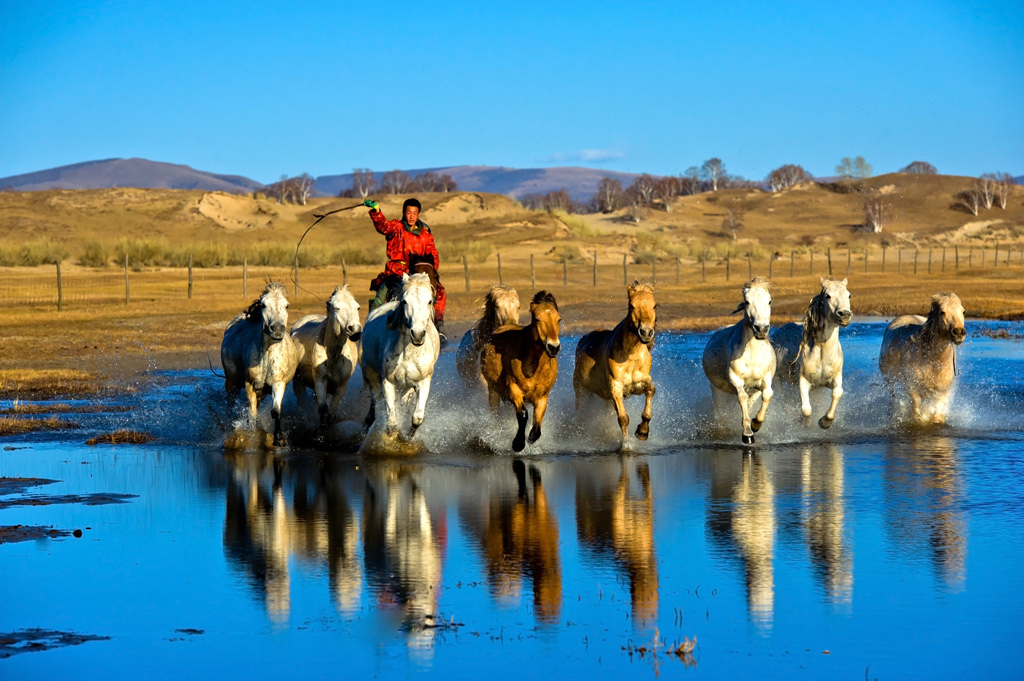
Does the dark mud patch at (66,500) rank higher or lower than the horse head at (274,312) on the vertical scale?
lower

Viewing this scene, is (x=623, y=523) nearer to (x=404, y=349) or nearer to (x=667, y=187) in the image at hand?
(x=404, y=349)

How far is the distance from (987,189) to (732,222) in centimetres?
2294

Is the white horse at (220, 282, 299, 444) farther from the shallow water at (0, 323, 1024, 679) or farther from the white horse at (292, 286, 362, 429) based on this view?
the shallow water at (0, 323, 1024, 679)

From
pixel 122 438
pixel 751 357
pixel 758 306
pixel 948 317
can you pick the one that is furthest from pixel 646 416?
pixel 122 438

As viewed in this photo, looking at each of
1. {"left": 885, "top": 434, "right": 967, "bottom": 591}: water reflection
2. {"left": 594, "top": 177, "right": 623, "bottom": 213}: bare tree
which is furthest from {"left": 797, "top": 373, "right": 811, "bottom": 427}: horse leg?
{"left": 594, "top": 177, "right": 623, "bottom": 213}: bare tree

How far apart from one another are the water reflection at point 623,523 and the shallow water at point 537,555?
30 mm

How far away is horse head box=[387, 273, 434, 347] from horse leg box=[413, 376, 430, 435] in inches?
24.0

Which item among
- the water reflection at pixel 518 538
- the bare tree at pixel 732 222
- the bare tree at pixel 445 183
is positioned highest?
the bare tree at pixel 445 183

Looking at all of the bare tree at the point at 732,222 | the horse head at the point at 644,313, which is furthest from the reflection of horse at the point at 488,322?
the bare tree at the point at 732,222

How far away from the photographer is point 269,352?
12.8 m

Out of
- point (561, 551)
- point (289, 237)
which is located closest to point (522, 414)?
point (561, 551)

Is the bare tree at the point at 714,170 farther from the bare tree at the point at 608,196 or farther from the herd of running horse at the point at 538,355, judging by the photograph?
the herd of running horse at the point at 538,355

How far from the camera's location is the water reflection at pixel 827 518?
7.29 m

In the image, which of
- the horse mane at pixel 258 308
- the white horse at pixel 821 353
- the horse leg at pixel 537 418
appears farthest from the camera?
the white horse at pixel 821 353
